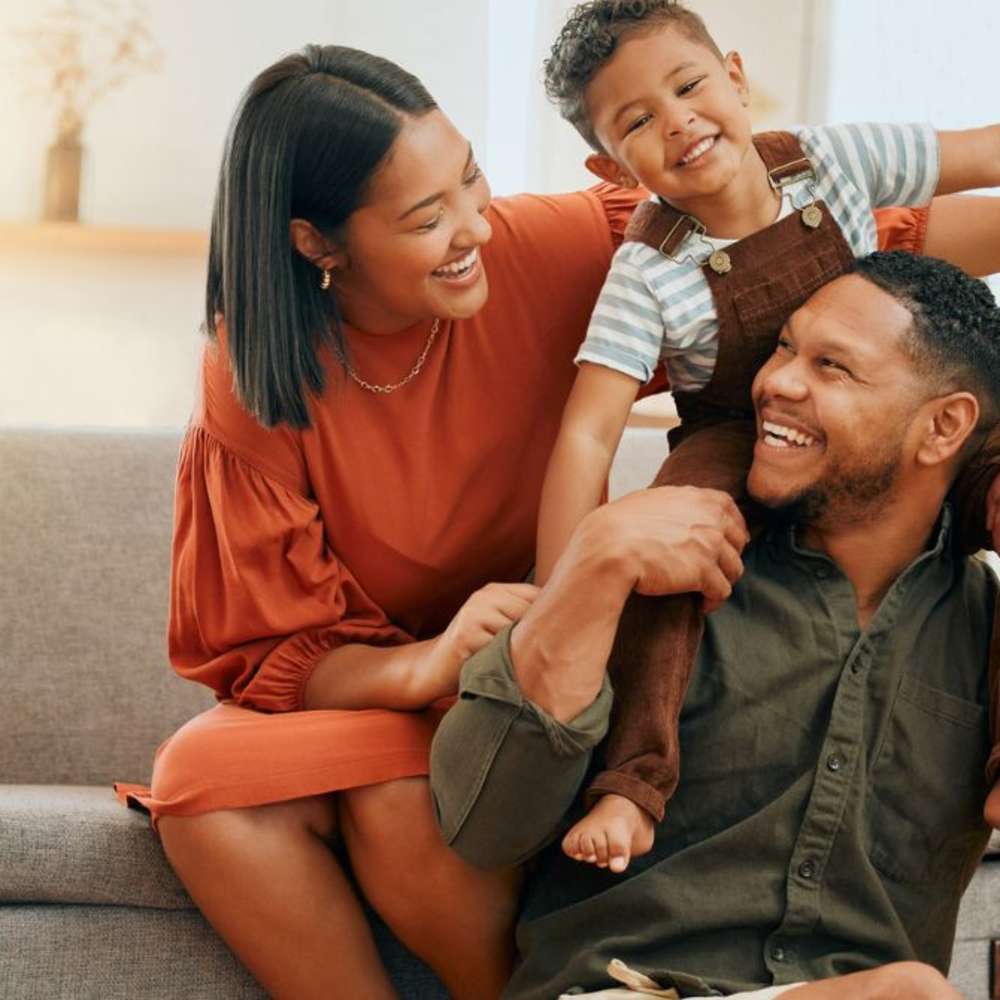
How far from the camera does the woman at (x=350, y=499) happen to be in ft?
6.09

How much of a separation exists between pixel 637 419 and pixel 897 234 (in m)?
1.44

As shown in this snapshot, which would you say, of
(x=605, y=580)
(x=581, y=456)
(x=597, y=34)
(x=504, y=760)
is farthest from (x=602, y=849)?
(x=597, y=34)

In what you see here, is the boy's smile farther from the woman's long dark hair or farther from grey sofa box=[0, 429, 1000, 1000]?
grey sofa box=[0, 429, 1000, 1000]

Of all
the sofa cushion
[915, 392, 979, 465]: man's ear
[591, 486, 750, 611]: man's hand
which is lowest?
the sofa cushion

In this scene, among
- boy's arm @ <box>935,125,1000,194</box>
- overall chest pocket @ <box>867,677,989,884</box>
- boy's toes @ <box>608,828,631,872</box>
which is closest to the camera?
boy's toes @ <box>608,828,631,872</box>

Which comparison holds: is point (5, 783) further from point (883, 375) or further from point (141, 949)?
point (883, 375)

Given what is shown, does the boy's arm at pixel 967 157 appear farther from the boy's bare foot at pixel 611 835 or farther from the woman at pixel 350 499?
the boy's bare foot at pixel 611 835

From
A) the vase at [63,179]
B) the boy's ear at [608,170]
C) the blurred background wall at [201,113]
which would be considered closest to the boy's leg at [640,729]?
the boy's ear at [608,170]

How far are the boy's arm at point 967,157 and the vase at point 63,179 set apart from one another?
6.29 feet

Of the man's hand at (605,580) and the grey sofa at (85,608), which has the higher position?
the man's hand at (605,580)

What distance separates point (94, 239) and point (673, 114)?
1790 millimetres

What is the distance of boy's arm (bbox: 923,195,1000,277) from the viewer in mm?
2141

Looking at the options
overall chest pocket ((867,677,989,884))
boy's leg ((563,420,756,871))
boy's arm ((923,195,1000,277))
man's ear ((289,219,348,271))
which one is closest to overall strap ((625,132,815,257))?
boy's arm ((923,195,1000,277))

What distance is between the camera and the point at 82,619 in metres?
2.61
